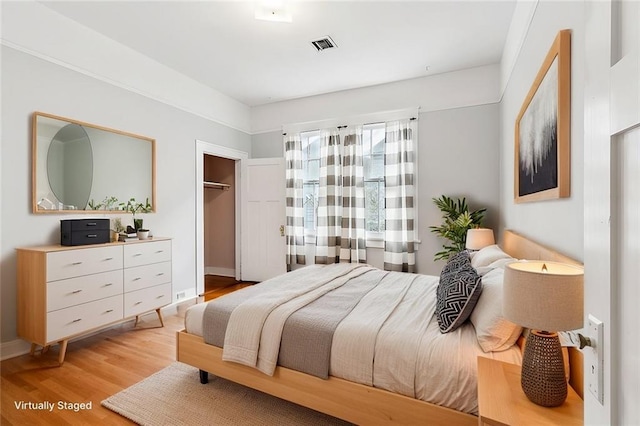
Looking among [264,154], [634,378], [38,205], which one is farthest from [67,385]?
[264,154]

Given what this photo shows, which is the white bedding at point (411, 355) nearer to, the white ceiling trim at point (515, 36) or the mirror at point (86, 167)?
the white ceiling trim at point (515, 36)

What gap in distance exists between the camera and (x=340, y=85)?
430cm

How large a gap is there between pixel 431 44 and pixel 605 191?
10.9 feet

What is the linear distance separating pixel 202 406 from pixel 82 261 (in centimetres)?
161

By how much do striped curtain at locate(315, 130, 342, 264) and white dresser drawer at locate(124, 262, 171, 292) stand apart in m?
2.14

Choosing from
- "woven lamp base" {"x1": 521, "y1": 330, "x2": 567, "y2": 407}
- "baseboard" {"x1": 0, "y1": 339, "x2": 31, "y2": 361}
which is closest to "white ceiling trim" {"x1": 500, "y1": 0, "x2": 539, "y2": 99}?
"woven lamp base" {"x1": 521, "y1": 330, "x2": 567, "y2": 407}

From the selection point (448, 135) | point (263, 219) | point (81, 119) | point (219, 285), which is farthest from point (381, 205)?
point (81, 119)

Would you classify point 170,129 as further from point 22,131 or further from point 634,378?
point 634,378

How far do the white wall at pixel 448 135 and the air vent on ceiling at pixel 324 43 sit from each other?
1.21 meters

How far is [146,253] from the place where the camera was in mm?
3023

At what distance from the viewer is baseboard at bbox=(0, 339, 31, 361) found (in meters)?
2.41

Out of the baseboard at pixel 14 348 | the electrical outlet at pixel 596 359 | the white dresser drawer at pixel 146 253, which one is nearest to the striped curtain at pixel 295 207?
the white dresser drawer at pixel 146 253

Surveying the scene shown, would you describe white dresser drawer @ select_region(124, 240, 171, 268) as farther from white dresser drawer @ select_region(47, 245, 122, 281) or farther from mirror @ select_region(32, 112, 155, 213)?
mirror @ select_region(32, 112, 155, 213)

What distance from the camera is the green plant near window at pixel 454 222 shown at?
139 inches
